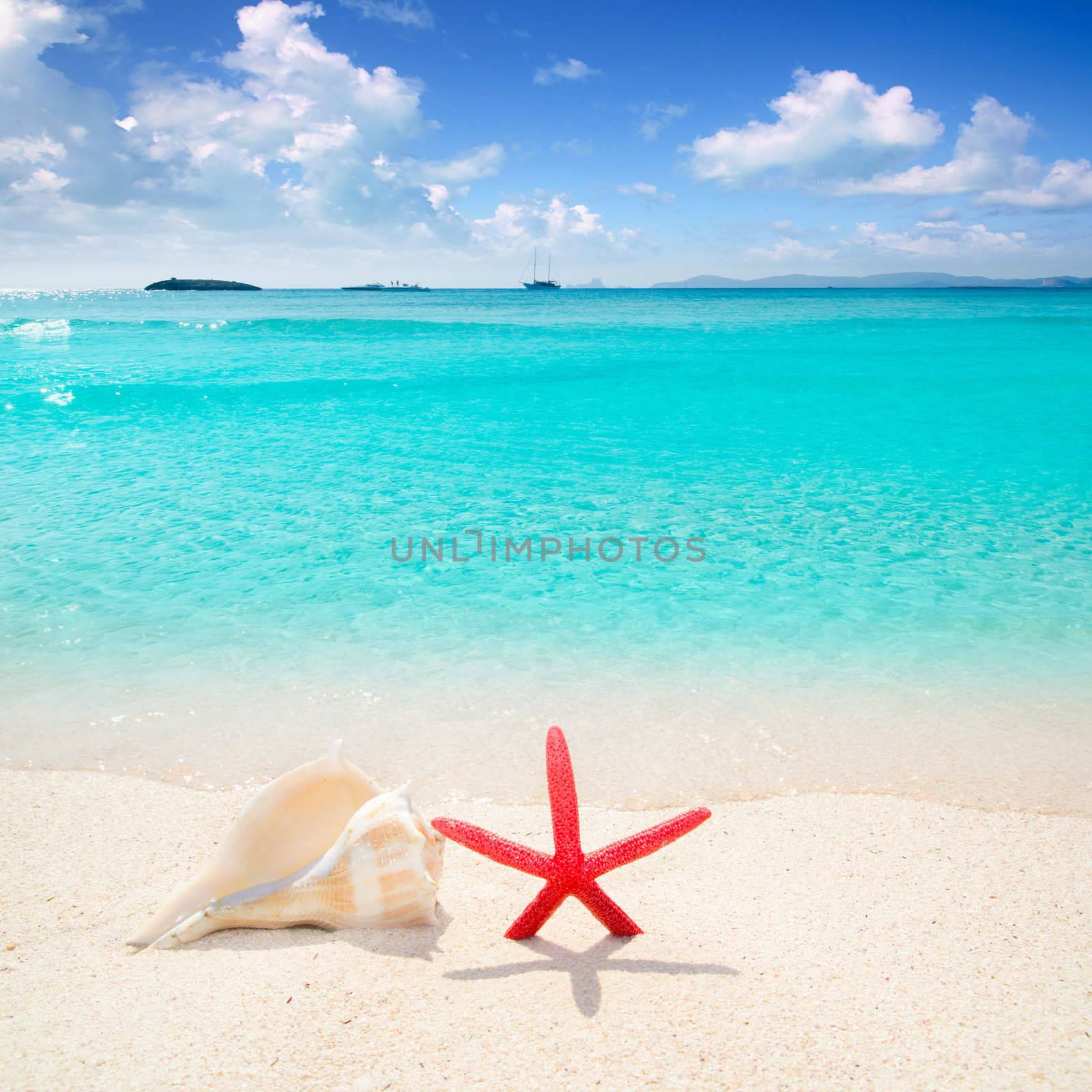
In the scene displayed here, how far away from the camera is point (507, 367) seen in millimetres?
23719

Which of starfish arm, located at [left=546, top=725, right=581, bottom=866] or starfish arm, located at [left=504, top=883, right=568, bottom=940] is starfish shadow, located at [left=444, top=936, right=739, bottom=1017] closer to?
starfish arm, located at [left=504, top=883, right=568, bottom=940]

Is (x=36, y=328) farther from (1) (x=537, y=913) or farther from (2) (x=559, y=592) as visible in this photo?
(1) (x=537, y=913)

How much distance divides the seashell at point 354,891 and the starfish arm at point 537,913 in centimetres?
32

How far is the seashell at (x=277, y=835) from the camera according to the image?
8.87 feet

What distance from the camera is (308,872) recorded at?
2668mm

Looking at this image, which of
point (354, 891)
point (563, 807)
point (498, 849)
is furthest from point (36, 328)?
point (563, 807)

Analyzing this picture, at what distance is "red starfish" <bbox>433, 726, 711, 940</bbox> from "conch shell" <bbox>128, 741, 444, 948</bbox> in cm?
26

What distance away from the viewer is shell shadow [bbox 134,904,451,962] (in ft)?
8.38

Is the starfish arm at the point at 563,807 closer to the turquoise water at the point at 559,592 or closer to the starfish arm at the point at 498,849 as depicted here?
the starfish arm at the point at 498,849

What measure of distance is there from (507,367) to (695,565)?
17.7m

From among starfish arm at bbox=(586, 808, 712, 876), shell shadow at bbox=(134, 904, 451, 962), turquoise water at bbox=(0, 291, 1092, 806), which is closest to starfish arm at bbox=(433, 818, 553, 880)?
starfish arm at bbox=(586, 808, 712, 876)

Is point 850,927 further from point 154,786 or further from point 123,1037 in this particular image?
point 154,786

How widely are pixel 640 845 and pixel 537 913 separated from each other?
1.50ft

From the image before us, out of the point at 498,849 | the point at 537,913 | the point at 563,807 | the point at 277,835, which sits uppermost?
the point at 563,807
